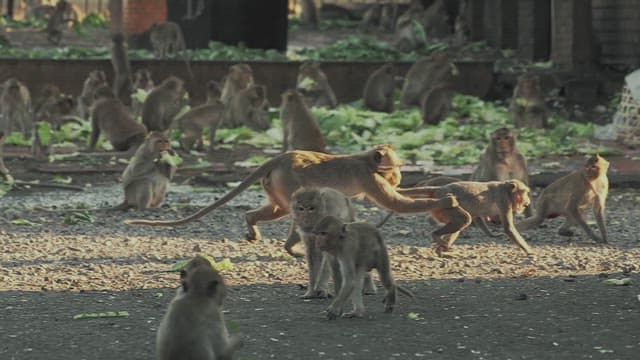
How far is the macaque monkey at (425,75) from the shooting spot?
27875 mm

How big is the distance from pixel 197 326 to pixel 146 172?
27.1 ft

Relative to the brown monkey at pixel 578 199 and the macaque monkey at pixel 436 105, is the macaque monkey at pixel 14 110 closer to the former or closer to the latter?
the macaque monkey at pixel 436 105

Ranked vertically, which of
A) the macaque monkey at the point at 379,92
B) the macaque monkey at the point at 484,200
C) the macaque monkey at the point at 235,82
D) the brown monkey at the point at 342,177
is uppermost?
the brown monkey at the point at 342,177

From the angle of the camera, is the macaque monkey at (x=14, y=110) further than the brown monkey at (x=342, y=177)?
Yes

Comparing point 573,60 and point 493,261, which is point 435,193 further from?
point 573,60

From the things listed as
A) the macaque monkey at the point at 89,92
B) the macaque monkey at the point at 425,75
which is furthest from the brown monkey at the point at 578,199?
the macaque monkey at the point at 425,75

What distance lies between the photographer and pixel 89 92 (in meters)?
25.7

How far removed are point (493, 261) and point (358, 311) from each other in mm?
2856

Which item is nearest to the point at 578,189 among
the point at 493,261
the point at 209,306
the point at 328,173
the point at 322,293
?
the point at 493,261

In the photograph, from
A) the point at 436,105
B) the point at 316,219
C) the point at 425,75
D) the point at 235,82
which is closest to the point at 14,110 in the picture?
the point at 235,82

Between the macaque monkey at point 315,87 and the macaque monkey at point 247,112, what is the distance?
3.05 meters

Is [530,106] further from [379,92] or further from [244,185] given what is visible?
[244,185]

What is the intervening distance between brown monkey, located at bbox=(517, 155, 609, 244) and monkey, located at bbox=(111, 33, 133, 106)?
571 inches

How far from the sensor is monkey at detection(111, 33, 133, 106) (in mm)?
27562
